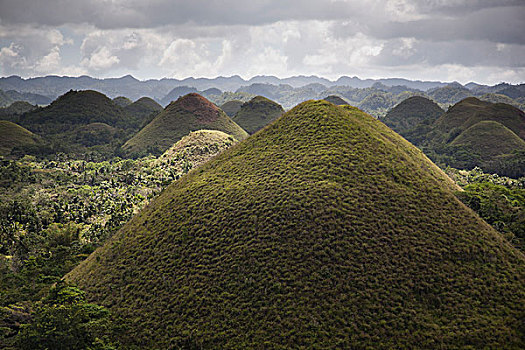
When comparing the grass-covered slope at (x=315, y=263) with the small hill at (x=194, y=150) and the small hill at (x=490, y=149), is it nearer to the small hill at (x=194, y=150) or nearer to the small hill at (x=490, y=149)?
the small hill at (x=194, y=150)

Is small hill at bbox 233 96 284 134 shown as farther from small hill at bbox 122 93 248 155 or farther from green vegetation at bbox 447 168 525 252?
green vegetation at bbox 447 168 525 252

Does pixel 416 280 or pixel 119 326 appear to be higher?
pixel 416 280

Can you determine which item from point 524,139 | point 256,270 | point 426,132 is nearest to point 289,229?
point 256,270

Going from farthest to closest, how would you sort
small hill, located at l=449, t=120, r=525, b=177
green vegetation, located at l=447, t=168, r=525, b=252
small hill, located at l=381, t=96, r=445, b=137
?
small hill, located at l=381, t=96, r=445, b=137
small hill, located at l=449, t=120, r=525, b=177
green vegetation, located at l=447, t=168, r=525, b=252

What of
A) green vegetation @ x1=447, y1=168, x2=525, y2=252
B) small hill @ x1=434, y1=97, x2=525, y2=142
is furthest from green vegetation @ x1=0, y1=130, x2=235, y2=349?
small hill @ x1=434, y1=97, x2=525, y2=142

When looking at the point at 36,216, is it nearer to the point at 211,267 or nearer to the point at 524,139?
the point at 211,267

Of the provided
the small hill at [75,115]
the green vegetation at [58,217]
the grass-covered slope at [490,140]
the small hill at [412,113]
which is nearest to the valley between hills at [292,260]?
the green vegetation at [58,217]

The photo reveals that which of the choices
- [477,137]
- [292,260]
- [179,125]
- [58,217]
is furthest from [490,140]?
[58,217]
